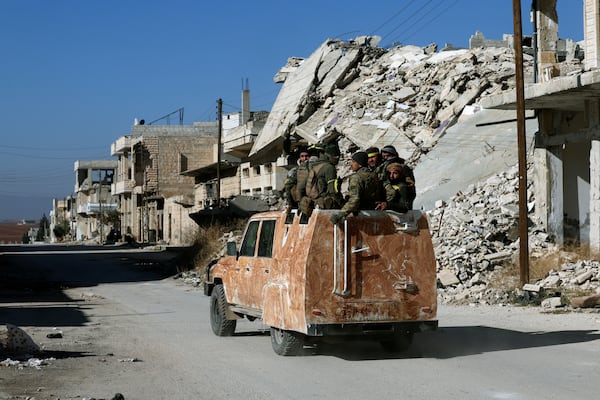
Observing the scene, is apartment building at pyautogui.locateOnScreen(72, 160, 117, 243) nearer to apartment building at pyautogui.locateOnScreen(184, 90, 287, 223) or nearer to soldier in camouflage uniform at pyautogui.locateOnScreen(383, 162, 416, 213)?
apartment building at pyautogui.locateOnScreen(184, 90, 287, 223)

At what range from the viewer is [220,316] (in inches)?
531

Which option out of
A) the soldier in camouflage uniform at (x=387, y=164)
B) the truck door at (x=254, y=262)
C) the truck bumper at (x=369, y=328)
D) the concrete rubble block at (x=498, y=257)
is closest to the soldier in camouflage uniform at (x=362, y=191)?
the soldier in camouflage uniform at (x=387, y=164)

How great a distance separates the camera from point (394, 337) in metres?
11.2

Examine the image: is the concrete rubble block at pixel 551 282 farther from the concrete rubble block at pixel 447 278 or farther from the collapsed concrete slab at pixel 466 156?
the collapsed concrete slab at pixel 466 156

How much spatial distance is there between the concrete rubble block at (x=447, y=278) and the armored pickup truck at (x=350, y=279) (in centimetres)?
1025

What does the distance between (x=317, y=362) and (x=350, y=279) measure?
114 cm

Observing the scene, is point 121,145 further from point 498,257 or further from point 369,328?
point 369,328

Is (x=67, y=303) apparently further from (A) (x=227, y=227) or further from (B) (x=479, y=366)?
(A) (x=227, y=227)

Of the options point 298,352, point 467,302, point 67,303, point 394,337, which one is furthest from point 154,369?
point 67,303

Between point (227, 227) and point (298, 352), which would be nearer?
point (298, 352)

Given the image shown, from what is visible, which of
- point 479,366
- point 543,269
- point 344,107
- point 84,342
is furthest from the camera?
point 344,107

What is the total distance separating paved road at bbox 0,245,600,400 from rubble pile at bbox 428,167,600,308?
2.10 metres

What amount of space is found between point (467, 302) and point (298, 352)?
9434 mm

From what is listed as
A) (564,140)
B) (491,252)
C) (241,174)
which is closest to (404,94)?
(241,174)
